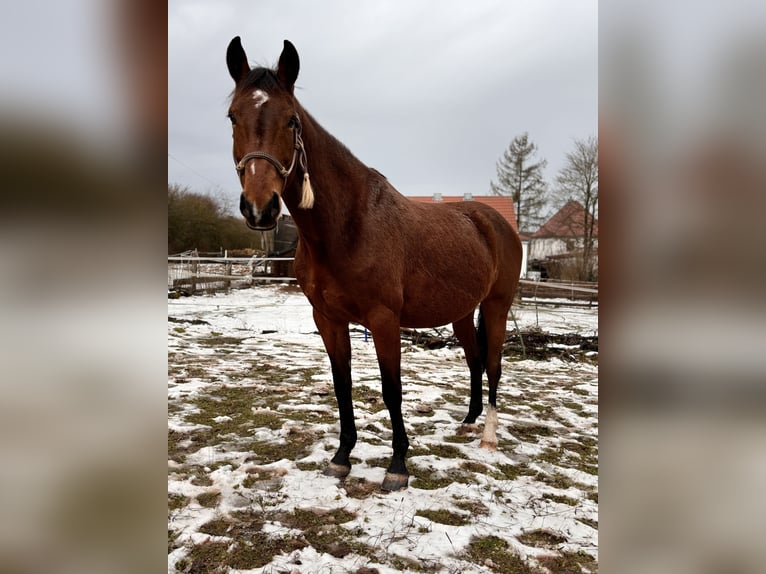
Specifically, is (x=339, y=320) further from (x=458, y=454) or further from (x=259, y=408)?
(x=259, y=408)

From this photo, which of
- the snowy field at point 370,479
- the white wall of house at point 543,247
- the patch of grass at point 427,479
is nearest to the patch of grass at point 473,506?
the snowy field at point 370,479

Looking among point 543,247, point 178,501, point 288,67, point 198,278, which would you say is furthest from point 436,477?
point 543,247

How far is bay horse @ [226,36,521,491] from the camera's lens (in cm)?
188

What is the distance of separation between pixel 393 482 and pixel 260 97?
2295mm

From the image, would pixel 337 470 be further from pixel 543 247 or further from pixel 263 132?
pixel 543 247

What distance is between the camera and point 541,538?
1.98 meters

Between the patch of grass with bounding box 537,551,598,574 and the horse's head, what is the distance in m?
1.99

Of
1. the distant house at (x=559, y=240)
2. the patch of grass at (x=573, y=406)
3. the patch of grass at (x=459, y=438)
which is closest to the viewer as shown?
the patch of grass at (x=459, y=438)

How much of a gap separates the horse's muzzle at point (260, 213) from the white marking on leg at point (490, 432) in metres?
2.36

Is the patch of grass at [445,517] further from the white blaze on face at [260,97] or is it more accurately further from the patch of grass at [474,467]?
the white blaze on face at [260,97]

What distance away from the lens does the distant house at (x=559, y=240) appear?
18078mm

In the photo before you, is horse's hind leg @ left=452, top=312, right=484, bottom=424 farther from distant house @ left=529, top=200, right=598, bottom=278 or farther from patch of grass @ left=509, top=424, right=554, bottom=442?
distant house @ left=529, top=200, right=598, bottom=278
